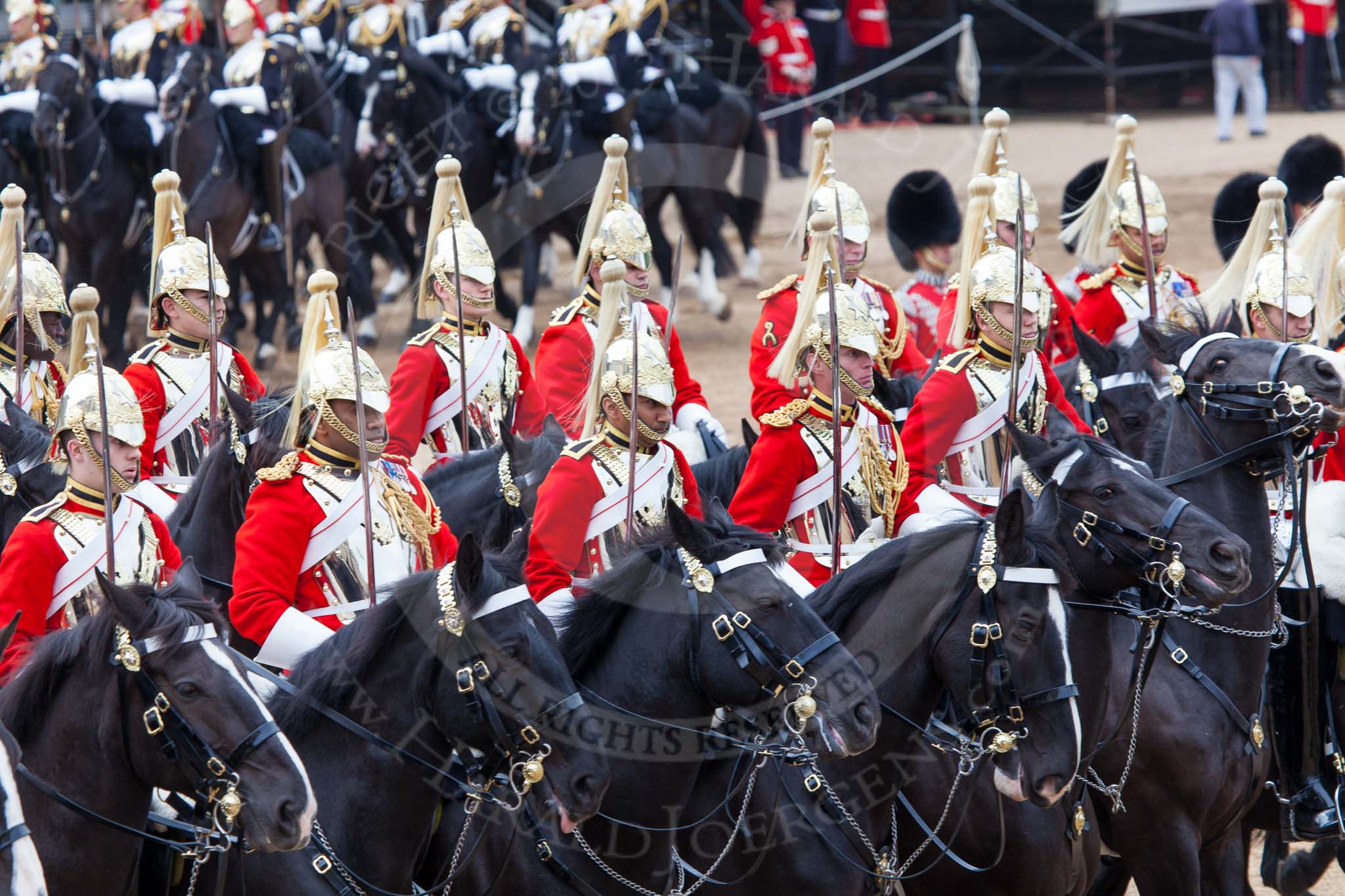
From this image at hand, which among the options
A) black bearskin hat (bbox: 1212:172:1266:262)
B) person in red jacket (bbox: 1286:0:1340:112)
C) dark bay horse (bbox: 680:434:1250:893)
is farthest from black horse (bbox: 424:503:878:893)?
person in red jacket (bbox: 1286:0:1340:112)

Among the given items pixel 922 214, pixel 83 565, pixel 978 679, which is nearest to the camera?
pixel 978 679

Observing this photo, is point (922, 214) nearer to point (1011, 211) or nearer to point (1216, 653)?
point (1011, 211)

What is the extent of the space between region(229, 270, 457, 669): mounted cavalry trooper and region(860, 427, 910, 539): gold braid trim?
1.39 meters

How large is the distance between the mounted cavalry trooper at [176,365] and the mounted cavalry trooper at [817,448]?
168 centimetres

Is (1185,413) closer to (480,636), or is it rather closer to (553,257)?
(480,636)

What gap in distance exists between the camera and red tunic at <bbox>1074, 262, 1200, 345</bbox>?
814cm

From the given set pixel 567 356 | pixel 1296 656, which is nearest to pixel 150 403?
pixel 567 356

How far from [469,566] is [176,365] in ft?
8.42

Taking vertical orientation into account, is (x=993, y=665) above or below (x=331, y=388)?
below

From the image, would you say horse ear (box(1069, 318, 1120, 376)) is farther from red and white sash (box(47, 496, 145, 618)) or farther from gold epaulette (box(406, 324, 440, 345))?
red and white sash (box(47, 496, 145, 618))

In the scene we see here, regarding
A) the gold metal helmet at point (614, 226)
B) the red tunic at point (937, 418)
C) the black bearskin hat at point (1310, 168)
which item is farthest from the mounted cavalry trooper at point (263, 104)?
the red tunic at point (937, 418)

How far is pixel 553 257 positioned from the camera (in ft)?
52.3

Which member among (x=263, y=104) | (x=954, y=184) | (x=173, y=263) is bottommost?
(x=954, y=184)

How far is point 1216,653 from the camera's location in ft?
18.5
